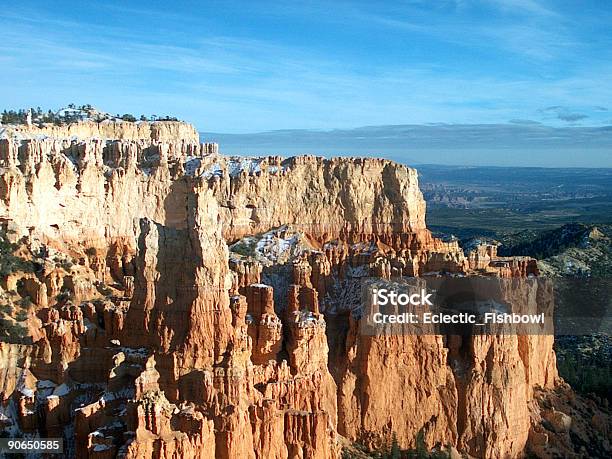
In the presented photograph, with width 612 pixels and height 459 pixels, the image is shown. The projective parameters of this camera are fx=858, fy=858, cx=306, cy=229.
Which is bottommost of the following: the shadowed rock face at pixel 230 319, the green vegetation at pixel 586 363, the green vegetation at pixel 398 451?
the green vegetation at pixel 398 451

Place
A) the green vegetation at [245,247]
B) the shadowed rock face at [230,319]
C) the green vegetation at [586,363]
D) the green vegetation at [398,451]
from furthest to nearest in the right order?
the green vegetation at [586,363] → the green vegetation at [245,247] → the green vegetation at [398,451] → the shadowed rock face at [230,319]

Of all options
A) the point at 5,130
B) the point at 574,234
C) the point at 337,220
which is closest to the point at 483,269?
the point at 337,220

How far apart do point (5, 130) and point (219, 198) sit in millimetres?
16761

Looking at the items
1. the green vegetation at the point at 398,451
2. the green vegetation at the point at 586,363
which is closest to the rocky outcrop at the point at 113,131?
the green vegetation at the point at 398,451

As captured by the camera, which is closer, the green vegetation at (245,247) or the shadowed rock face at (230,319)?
the shadowed rock face at (230,319)

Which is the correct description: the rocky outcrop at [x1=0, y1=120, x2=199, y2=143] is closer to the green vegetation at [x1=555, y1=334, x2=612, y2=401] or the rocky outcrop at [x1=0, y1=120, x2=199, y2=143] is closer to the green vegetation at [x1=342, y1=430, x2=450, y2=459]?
the green vegetation at [x1=342, y1=430, x2=450, y2=459]

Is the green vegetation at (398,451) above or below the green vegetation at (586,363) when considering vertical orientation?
below

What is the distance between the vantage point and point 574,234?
363ft

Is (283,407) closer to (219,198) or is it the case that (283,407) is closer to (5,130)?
(219,198)

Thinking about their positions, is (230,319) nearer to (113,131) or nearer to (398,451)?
(398,451)

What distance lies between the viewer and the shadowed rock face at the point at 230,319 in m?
36.5

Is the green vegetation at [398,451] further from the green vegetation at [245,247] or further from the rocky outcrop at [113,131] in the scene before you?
the rocky outcrop at [113,131]

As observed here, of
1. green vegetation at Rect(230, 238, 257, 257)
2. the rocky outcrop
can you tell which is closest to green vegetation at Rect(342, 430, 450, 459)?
green vegetation at Rect(230, 238, 257, 257)

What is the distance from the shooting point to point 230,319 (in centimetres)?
3844
